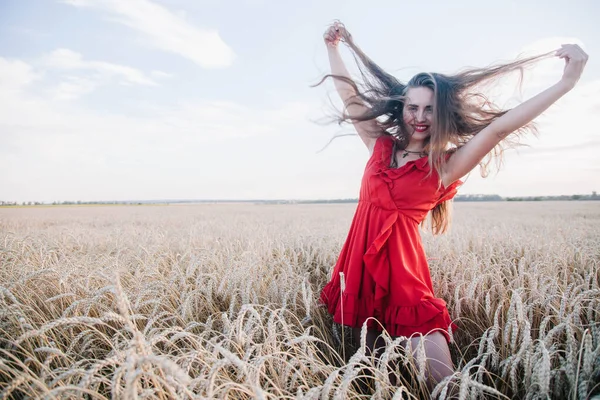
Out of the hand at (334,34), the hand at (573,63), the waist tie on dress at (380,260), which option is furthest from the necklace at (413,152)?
the hand at (334,34)

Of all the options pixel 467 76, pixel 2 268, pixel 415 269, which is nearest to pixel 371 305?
pixel 415 269

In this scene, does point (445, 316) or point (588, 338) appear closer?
point (588, 338)

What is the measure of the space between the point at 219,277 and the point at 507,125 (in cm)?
245

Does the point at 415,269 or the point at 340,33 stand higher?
the point at 340,33

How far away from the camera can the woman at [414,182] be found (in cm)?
193

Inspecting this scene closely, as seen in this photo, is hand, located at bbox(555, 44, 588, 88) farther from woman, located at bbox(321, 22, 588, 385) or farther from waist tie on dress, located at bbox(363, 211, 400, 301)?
waist tie on dress, located at bbox(363, 211, 400, 301)

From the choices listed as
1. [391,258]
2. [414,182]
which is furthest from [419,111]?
[391,258]

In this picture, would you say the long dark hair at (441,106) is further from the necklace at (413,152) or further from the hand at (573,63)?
the hand at (573,63)

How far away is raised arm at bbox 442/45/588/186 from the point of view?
5.83 feet

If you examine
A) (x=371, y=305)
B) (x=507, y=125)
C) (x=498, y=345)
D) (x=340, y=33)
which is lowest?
(x=498, y=345)

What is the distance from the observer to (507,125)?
1948mm

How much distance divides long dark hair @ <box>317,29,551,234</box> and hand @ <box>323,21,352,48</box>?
15 millimetres

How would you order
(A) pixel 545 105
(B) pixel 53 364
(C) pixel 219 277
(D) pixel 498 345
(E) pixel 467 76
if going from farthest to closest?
(C) pixel 219 277
(E) pixel 467 76
(D) pixel 498 345
(A) pixel 545 105
(B) pixel 53 364

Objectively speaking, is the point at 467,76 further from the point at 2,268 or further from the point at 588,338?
the point at 2,268
